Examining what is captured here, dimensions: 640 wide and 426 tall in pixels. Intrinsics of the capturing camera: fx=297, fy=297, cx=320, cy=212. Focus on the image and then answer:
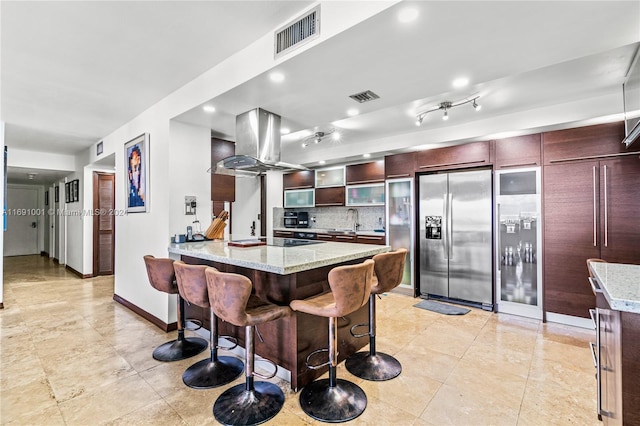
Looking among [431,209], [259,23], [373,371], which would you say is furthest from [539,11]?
[431,209]

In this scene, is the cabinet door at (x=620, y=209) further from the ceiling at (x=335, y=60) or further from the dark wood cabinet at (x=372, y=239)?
the dark wood cabinet at (x=372, y=239)

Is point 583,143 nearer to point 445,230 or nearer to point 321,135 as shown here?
point 445,230

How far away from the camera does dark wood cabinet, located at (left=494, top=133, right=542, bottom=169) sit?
144 inches

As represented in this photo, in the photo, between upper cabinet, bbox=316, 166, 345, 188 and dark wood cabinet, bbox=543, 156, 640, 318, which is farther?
upper cabinet, bbox=316, 166, 345, 188

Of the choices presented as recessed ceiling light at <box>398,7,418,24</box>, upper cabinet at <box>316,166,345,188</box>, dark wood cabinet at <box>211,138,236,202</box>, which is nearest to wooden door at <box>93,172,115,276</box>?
dark wood cabinet at <box>211,138,236,202</box>

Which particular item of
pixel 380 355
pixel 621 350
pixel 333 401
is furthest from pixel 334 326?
pixel 621 350

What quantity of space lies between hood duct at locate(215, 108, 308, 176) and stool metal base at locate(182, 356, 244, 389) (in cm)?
189

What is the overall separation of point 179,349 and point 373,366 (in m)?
1.79

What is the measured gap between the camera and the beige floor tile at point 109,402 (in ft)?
6.23

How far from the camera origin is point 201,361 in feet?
8.46

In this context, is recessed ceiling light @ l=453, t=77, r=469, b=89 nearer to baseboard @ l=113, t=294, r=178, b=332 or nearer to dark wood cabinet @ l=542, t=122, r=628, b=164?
dark wood cabinet @ l=542, t=122, r=628, b=164

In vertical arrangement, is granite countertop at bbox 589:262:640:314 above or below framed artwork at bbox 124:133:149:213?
below

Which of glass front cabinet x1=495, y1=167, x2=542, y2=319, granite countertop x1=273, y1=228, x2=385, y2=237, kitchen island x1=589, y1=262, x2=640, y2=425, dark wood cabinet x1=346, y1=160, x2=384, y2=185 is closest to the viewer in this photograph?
kitchen island x1=589, y1=262, x2=640, y2=425

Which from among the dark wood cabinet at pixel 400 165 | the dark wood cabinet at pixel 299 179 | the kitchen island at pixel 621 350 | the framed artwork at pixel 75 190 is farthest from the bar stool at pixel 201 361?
the framed artwork at pixel 75 190
